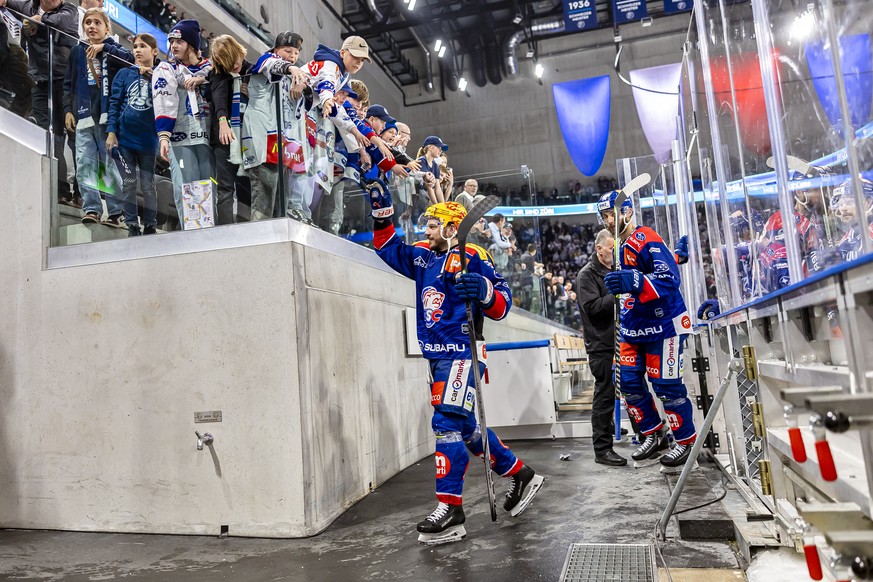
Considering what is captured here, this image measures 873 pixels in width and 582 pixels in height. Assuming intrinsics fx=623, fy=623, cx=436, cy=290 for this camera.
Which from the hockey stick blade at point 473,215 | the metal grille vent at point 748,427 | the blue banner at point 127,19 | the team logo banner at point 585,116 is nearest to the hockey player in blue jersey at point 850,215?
the metal grille vent at point 748,427

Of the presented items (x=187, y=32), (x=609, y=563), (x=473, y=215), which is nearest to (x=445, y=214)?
(x=473, y=215)

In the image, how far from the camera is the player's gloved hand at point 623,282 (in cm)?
402

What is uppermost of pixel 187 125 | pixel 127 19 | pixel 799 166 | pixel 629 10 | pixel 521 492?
pixel 629 10

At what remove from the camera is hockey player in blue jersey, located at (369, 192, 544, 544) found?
3.27 metres

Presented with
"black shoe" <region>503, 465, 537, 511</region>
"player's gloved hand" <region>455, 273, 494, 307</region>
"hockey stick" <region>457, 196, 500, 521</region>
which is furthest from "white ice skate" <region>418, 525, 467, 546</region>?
"player's gloved hand" <region>455, 273, 494, 307</region>

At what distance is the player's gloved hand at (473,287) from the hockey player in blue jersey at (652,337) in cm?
106

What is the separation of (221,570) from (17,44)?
393 centimetres

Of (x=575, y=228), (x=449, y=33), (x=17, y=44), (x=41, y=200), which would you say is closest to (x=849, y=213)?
(x=41, y=200)

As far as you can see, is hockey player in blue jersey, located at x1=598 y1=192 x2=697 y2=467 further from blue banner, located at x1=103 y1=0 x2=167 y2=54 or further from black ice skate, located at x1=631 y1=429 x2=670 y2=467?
blue banner, located at x1=103 y1=0 x2=167 y2=54

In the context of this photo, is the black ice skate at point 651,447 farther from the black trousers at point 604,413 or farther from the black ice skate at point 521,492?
the black ice skate at point 521,492

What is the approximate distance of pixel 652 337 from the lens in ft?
13.9

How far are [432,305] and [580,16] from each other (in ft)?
46.4

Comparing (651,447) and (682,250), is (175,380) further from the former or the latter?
(682,250)

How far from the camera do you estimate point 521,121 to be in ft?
72.9
